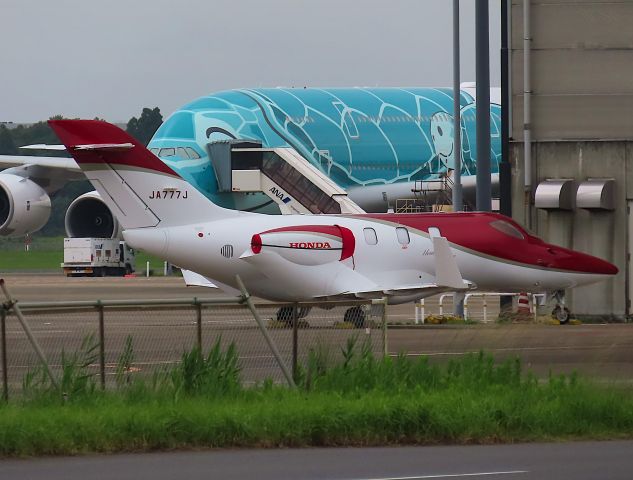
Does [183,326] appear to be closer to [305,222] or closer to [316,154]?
[305,222]

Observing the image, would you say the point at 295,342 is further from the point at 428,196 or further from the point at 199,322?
the point at 428,196

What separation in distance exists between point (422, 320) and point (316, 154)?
62.4 ft

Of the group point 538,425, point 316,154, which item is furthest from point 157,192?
point 316,154

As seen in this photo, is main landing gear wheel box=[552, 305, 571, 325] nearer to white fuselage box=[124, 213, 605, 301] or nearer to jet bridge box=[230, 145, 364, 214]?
white fuselage box=[124, 213, 605, 301]

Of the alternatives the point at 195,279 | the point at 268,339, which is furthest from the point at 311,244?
the point at 268,339

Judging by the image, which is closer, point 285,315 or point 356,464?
point 356,464

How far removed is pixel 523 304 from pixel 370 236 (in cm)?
365

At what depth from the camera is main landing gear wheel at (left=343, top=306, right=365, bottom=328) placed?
54.6 feet

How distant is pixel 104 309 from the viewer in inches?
570

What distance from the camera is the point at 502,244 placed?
2673 cm

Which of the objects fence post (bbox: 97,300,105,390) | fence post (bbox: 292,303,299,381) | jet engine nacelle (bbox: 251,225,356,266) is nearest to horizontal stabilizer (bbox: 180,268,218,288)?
jet engine nacelle (bbox: 251,225,356,266)

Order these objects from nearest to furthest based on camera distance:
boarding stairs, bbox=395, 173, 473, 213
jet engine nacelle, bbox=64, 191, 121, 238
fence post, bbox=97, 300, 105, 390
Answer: fence post, bbox=97, 300, 105, 390
boarding stairs, bbox=395, 173, 473, 213
jet engine nacelle, bbox=64, 191, 121, 238

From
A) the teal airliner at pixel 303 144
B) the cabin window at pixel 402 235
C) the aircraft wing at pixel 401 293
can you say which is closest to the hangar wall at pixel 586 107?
the cabin window at pixel 402 235

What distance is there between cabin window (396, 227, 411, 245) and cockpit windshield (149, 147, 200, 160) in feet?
58.5
